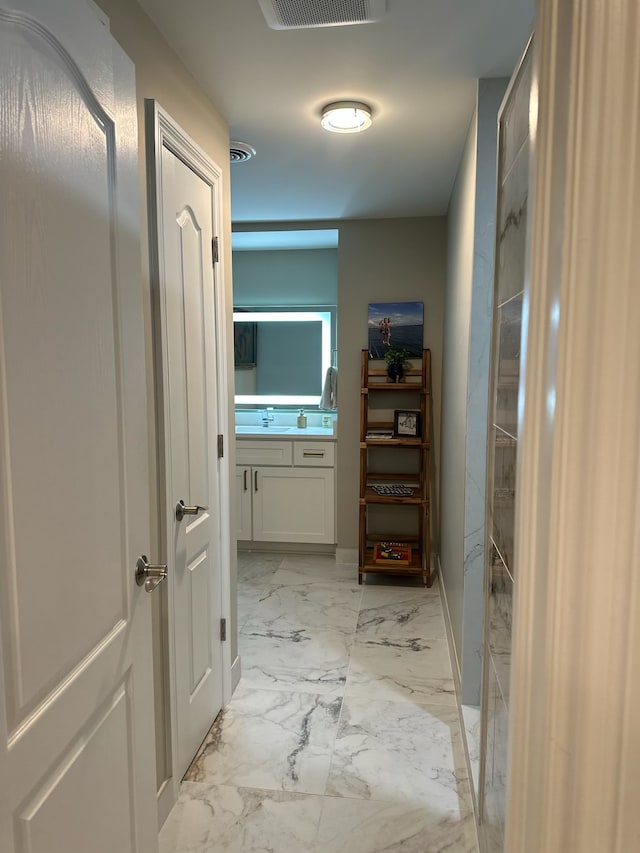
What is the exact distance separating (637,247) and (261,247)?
445 cm

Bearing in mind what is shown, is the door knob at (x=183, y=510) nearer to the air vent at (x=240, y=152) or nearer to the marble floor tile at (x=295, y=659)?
the marble floor tile at (x=295, y=659)

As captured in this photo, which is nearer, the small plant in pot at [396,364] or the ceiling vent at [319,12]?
the ceiling vent at [319,12]

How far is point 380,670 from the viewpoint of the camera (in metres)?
2.76

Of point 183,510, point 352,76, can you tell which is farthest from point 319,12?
point 183,510

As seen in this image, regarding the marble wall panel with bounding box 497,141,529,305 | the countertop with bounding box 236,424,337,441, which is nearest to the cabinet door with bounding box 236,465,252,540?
the countertop with bounding box 236,424,337,441

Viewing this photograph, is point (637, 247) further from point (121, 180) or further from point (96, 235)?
point (121, 180)

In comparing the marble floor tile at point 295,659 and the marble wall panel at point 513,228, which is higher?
the marble wall panel at point 513,228

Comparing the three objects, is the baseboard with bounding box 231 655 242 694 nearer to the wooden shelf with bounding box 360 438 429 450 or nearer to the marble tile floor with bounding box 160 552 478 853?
the marble tile floor with bounding box 160 552 478 853

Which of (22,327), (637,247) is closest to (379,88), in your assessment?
(22,327)

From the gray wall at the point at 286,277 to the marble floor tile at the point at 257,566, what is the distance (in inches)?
76.0

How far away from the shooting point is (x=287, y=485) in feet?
14.1

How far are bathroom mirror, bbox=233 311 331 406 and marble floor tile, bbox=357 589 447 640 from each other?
1.80 m

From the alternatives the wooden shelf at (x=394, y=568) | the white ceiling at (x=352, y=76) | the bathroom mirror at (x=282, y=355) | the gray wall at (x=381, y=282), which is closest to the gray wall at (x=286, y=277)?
the bathroom mirror at (x=282, y=355)

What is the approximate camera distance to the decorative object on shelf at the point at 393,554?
3.82 metres
